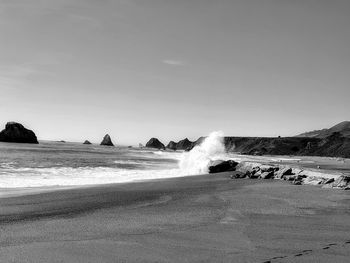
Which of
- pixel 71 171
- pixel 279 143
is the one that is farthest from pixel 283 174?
pixel 279 143

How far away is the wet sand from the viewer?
7305mm

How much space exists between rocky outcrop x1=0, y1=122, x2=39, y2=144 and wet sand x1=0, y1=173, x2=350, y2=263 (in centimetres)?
15541

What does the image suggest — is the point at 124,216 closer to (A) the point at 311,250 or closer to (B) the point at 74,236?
(B) the point at 74,236

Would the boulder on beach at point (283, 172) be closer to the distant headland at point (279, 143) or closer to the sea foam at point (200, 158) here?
the sea foam at point (200, 158)

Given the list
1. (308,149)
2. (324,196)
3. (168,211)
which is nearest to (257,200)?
(324,196)

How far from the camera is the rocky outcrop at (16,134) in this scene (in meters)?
157

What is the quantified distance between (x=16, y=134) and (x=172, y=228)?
163 m

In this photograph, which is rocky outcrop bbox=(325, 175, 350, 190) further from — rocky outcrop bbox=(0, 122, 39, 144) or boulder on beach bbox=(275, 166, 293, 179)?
rocky outcrop bbox=(0, 122, 39, 144)

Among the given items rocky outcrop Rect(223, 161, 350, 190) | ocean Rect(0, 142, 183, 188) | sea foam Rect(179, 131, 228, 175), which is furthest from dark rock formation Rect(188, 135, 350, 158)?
rocky outcrop Rect(223, 161, 350, 190)

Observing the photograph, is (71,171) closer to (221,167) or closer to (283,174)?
(221,167)

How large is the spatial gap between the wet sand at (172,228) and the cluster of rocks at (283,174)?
4.42 meters

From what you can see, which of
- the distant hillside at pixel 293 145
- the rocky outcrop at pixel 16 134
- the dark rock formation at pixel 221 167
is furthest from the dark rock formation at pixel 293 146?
the rocky outcrop at pixel 16 134

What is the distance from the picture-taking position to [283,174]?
85.5 feet

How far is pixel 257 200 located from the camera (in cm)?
1522
